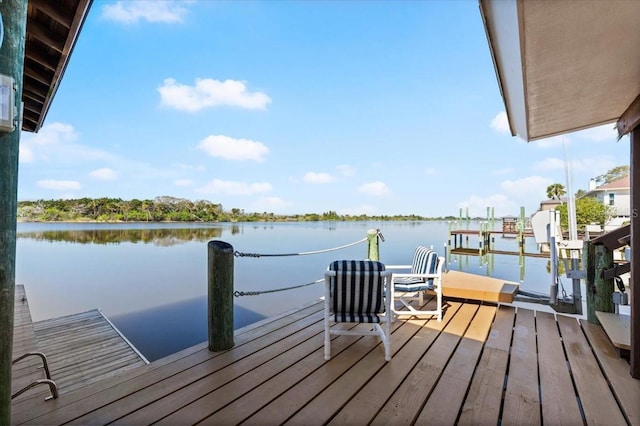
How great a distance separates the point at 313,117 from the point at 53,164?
89.0ft

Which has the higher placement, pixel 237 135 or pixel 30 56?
pixel 237 135

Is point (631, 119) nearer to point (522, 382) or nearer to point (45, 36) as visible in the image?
point (522, 382)

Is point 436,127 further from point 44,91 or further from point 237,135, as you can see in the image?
point 237,135

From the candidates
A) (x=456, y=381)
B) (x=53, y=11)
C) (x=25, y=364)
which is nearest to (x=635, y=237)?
(x=456, y=381)

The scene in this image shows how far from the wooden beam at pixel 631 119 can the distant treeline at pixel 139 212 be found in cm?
3524

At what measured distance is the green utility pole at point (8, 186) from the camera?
3.26 feet

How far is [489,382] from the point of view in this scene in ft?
5.78

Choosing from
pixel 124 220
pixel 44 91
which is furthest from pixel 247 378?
pixel 124 220

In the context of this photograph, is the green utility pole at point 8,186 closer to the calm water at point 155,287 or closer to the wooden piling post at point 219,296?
the wooden piling post at point 219,296

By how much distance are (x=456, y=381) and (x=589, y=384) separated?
823 mm

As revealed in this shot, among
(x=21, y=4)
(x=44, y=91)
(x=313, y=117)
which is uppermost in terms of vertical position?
(x=313, y=117)

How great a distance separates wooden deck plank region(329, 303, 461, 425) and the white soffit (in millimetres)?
1858

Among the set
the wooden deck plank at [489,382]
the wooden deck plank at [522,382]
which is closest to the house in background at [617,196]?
the wooden deck plank at [522,382]

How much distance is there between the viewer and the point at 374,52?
826cm
